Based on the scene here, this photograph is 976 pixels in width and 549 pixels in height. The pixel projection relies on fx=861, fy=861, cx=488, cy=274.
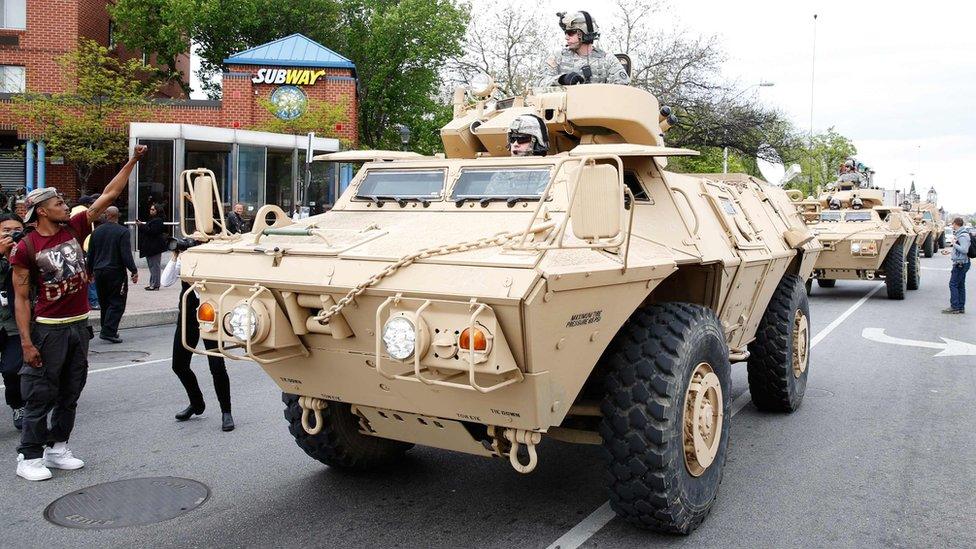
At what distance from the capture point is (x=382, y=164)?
5574 millimetres

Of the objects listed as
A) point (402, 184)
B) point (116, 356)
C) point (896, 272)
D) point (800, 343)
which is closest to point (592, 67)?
point (402, 184)

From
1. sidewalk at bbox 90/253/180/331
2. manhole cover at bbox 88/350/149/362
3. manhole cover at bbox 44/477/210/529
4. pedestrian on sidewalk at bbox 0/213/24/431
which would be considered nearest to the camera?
manhole cover at bbox 44/477/210/529

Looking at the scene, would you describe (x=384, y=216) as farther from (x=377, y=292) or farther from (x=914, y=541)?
(x=914, y=541)

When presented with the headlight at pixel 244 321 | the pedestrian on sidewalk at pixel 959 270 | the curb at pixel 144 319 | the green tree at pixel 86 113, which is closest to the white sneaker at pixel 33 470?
the headlight at pixel 244 321

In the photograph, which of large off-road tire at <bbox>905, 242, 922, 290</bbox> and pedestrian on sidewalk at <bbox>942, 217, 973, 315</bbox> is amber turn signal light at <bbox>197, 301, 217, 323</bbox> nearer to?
pedestrian on sidewalk at <bbox>942, 217, 973, 315</bbox>

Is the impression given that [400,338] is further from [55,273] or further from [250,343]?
[55,273]

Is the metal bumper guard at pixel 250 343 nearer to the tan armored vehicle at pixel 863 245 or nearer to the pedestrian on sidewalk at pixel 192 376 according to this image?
the pedestrian on sidewalk at pixel 192 376

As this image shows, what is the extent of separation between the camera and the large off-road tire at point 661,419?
13.5 feet

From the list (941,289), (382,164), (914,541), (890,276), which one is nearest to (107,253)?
(382,164)

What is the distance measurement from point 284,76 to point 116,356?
17.9m


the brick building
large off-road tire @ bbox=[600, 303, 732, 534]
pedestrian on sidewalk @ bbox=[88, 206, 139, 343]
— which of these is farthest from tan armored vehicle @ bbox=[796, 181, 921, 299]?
the brick building

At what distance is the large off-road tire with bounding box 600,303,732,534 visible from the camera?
412cm

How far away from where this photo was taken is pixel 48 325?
17.2 feet

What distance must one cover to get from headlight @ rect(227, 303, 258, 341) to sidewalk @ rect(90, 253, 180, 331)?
6933mm
